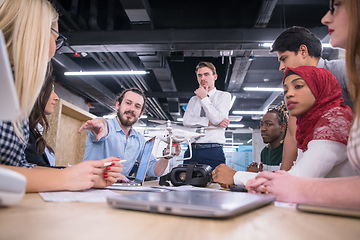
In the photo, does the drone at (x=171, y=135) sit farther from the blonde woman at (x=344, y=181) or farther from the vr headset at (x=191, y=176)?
the blonde woman at (x=344, y=181)

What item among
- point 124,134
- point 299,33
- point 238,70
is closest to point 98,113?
point 238,70

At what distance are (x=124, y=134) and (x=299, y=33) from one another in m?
1.50

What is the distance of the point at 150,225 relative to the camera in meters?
0.31

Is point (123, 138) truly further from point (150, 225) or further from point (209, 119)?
point (150, 225)

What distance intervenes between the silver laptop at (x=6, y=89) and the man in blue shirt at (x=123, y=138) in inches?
49.4

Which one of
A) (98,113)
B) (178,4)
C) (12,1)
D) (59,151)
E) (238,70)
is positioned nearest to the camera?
(12,1)

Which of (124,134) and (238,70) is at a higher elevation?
(238,70)

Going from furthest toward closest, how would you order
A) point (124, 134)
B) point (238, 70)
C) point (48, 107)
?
1. point (238, 70)
2. point (124, 134)
3. point (48, 107)

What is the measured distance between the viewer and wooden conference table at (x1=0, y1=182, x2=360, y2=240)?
26 cm

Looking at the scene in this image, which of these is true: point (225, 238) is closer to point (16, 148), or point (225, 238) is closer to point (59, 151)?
point (16, 148)

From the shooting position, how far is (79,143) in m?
3.29

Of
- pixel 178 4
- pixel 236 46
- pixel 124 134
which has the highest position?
pixel 178 4

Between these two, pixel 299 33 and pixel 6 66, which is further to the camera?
pixel 299 33

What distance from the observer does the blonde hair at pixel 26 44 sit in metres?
0.55
